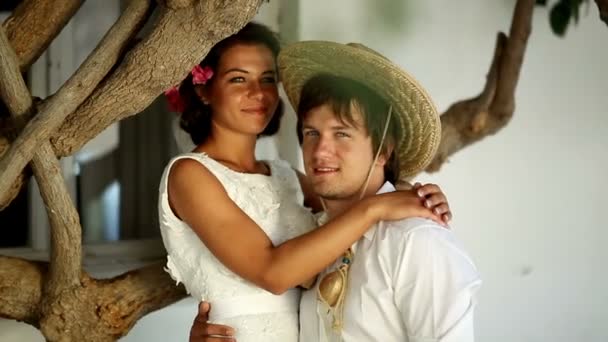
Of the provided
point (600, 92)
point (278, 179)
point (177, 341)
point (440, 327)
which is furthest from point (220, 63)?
point (600, 92)

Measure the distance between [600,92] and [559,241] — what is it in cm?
34

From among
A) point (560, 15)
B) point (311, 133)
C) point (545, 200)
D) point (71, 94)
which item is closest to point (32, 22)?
point (71, 94)

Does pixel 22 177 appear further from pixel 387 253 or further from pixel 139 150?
pixel 139 150

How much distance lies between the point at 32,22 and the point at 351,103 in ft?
1.57

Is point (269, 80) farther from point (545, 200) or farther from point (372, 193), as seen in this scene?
point (545, 200)

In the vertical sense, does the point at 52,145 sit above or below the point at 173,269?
above

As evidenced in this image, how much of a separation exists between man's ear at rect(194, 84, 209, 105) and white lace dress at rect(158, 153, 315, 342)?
0.33 ft

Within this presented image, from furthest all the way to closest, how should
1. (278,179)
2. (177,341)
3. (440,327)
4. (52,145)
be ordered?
(177,341)
(278,179)
(52,145)
(440,327)

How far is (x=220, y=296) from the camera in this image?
1.16m

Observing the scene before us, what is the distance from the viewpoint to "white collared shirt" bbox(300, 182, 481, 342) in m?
0.92

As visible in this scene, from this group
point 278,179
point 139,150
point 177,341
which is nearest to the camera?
point 278,179

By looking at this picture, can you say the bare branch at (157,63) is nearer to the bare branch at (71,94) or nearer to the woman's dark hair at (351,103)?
the bare branch at (71,94)

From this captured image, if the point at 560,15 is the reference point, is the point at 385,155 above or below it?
below

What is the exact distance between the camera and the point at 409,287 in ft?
3.14
